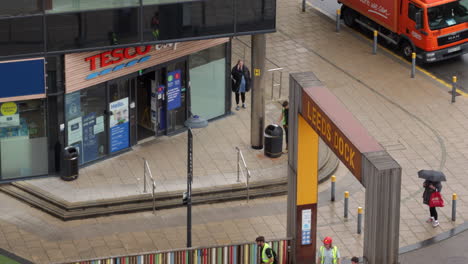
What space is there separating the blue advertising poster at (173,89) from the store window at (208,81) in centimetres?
58

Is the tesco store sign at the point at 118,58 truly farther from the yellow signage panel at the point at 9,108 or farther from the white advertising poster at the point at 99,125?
the yellow signage panel at the point at 9,108

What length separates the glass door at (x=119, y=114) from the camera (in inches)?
1446

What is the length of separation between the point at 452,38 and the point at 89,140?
14596 millimetres

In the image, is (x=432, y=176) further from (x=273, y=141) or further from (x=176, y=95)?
(x=176, y=95)

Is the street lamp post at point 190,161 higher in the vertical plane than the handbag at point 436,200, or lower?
higher

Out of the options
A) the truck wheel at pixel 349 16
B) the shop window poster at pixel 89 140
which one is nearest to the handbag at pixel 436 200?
the shop window poster at pixel 89 140

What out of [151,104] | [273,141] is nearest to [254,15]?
[273,141]

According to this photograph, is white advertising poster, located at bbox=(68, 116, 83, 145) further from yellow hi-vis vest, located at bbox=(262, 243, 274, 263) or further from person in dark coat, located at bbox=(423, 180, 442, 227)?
person in dark coat, located at bbox=(423, 180, 442, 227)

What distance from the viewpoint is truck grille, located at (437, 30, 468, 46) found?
44.4m

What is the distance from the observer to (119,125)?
122ft

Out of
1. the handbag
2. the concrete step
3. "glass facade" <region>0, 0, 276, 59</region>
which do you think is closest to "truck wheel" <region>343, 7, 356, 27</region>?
"glass facade" <region>0, 0, 276, 59</region>

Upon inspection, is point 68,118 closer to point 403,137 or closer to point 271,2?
point 271,2

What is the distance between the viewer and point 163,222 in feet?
113

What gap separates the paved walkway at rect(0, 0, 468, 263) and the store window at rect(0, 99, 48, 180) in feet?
3.10
